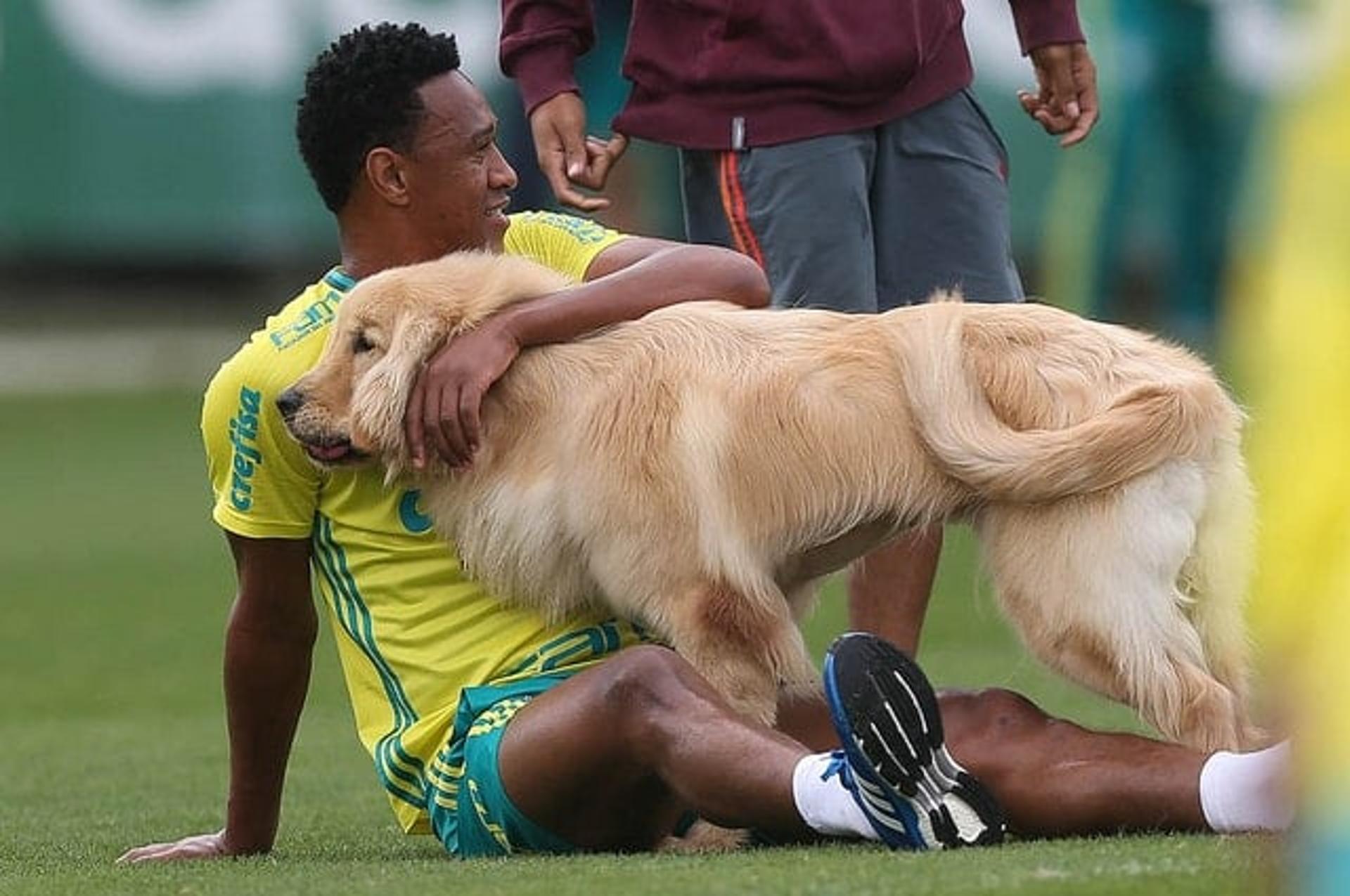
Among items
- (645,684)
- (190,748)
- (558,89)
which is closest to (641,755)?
(645,684)

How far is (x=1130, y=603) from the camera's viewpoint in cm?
408

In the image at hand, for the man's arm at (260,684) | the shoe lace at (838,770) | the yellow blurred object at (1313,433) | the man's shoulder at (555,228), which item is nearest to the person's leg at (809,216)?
the man's shoulder at (555,228)

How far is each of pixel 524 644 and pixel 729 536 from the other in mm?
429

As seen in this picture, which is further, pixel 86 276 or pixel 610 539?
pixel 86 276

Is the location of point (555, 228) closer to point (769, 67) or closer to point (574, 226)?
point (574, 226)

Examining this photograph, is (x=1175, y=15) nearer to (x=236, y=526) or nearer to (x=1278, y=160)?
(x=236, y=526)

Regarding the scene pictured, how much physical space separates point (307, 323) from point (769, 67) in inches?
47.0

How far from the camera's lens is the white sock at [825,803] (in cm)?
395

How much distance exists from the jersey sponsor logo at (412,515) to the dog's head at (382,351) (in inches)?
3.7

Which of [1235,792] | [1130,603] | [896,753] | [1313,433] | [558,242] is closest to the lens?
[1313,433]

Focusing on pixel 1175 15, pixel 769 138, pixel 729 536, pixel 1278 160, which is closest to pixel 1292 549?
pixel 1278 160

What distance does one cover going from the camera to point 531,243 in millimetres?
4863

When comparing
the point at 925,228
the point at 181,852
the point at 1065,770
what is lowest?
the point at 181,852

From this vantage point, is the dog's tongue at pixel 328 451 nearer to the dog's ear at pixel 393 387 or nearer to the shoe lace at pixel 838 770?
the dog's ear at pixel 393 387
